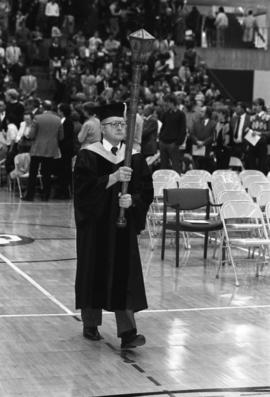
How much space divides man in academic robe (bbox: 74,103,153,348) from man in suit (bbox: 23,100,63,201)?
10.1 meters

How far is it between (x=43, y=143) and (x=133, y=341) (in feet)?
35.0

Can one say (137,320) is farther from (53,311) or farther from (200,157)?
(200,157)

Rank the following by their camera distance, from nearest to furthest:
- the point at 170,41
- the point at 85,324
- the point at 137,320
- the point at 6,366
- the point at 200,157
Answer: the point at 6,366, the point at 85,324, the point at 137,320, the point at 200,157, the point at 170,41

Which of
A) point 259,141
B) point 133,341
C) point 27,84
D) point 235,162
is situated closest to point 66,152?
point 259,141

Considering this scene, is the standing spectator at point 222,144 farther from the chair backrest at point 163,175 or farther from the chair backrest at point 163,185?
the chair backrest at point 163,185

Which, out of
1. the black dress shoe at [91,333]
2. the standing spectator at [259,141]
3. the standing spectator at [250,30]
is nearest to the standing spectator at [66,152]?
the standing spectator at [259,141]

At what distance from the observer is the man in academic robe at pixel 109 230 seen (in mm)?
8328

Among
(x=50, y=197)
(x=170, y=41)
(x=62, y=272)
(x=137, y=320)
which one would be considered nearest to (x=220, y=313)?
(x=137, y=320)

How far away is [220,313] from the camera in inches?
386

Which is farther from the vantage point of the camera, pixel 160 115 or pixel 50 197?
pixel 160 115

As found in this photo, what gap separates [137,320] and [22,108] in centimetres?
1203

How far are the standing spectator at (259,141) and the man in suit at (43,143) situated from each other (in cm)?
474

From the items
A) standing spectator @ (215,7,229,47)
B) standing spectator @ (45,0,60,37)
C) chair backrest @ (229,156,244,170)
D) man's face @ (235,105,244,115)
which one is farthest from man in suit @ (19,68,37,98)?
standing spectator @ (215,7,229,47)

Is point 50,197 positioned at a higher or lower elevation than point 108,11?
lower
